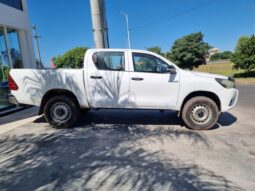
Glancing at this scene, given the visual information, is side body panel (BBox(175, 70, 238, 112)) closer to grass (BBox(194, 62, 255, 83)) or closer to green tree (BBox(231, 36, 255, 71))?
grass (BBox(194, 62, 255, 83))

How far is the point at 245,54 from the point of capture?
25.7 metres

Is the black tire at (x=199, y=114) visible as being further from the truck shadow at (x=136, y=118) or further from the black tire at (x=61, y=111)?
the black tire at (x=61, y=111)

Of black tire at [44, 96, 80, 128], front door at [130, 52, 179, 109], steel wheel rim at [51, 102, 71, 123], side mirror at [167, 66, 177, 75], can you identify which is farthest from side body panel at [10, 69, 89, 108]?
side mirror at [167, 66, 177, 75]

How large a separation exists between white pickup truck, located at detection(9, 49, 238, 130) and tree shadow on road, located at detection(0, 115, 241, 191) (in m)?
0.69

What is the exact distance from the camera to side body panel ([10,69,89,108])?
21.5ft

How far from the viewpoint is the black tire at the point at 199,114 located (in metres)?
6.45

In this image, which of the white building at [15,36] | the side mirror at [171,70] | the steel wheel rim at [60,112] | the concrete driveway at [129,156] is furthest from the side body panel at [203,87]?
the white building at [15,36]

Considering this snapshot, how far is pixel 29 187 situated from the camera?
3607 mm

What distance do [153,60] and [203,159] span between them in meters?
2.98

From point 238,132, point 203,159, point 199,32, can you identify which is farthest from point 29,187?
point 199,32

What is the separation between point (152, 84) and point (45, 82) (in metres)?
2.69

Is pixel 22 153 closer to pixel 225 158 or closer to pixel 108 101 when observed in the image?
pixel 108 101

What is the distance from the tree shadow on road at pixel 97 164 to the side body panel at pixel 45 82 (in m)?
1.00

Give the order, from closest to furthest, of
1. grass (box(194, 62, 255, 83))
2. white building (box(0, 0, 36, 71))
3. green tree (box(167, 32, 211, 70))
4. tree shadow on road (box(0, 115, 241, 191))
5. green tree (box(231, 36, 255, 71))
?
1. tree shadow on road (box(0, 115, 241, 191))
2. white building (box(0, 0, 36, 71))
3. grass (box(194, 62, 255, 83))
4. green tree (box(231, 36, 255, 71))
5. green tree (box(167, 32, 211, 70))
